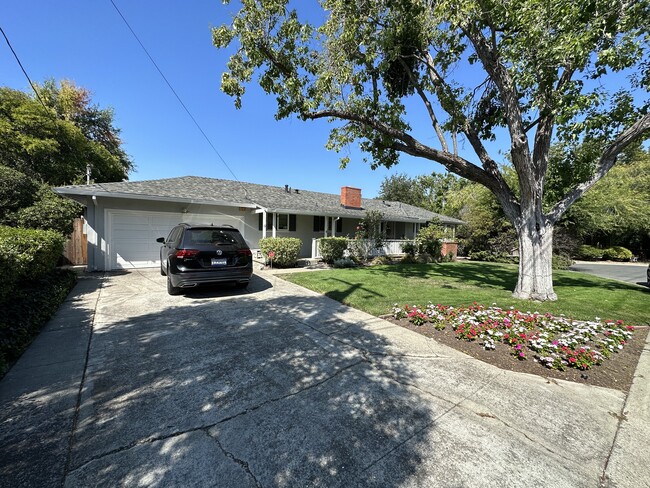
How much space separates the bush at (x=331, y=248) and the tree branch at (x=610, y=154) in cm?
822

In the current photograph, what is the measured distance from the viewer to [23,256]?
4.81 metres

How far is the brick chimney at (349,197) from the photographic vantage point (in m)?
18.4

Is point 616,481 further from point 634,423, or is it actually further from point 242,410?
point 242,410

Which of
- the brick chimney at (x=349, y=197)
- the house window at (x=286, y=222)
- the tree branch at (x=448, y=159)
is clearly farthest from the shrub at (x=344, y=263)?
the tree branch at (x=448, y=159)

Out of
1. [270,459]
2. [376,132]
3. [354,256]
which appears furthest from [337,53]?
[270,459]

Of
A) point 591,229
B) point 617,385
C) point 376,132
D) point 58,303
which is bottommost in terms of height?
point 617,385

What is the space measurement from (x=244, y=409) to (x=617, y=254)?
35457mm

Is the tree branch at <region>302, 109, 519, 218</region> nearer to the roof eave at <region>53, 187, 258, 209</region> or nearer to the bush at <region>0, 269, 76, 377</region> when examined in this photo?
the roof eave at <region>53, 187, 258, 209</region>

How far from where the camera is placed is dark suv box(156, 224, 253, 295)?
20.8ft

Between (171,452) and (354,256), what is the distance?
12.8m

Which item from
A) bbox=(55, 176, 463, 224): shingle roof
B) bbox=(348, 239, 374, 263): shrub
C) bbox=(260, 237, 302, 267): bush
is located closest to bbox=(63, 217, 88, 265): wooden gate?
bbox=(55, 176, 463, 224): shingle roof

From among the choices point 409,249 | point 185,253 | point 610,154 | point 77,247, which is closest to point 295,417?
point 185,253

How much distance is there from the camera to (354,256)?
47.7 ft

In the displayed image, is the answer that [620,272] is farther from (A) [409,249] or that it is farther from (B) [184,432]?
(B) [184,432]
